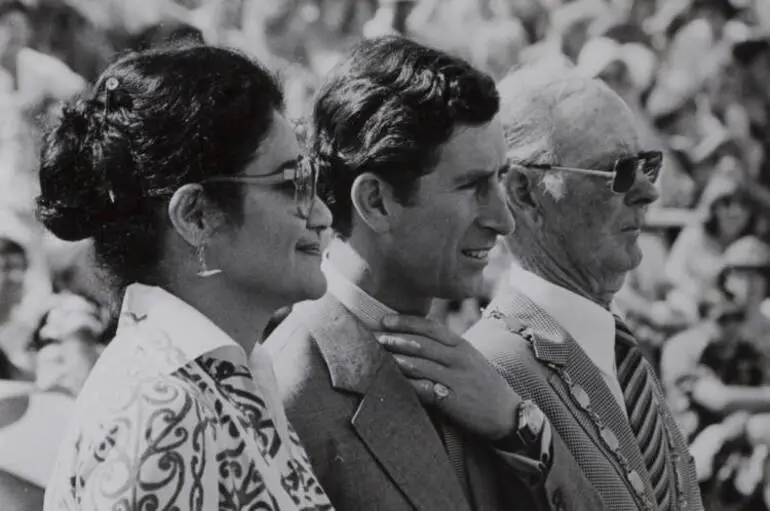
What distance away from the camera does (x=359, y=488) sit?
2.22 metres

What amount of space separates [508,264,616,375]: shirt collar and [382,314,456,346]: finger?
44 cm

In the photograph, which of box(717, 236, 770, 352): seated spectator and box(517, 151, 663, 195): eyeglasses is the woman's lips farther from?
box(717, 236, 770, 352): seated spectator

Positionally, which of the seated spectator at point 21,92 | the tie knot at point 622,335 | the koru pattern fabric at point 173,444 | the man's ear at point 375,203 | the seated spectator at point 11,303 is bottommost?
the seated spectator at point 11,303

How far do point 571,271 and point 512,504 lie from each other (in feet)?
1.99

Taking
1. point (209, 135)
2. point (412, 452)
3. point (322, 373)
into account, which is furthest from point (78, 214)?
point (412, 452)

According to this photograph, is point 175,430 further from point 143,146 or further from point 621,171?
point 621,171

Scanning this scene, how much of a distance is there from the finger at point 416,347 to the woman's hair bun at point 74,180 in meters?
0.53

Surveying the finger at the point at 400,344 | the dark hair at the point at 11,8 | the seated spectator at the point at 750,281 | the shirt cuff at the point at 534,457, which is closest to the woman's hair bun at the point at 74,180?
the finger at the point at 400,344

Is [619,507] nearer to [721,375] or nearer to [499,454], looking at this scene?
[499,454]

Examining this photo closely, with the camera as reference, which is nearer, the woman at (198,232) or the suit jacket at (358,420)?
the woman at (198,232)

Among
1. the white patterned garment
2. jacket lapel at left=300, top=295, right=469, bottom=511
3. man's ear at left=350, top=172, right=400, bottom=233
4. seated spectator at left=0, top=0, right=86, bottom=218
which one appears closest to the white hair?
man's ear at left=350, top=172, right=400, bottom=233

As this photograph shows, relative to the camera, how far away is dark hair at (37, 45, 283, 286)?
77.4 inches

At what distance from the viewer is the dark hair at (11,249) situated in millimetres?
5016

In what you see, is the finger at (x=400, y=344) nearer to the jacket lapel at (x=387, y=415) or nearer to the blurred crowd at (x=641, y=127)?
the jacket lapel at (x=387, y=415)
